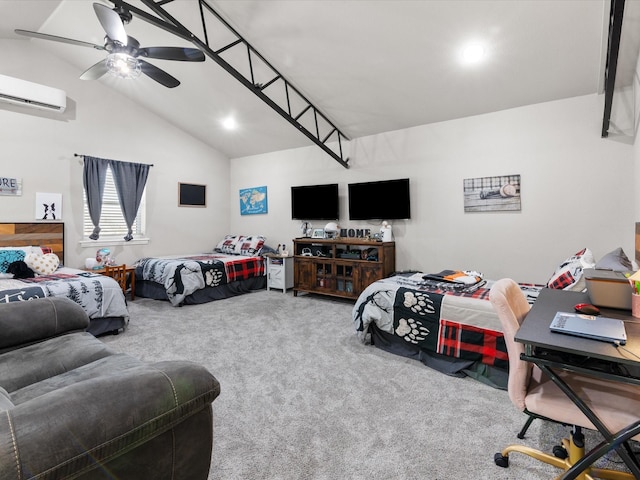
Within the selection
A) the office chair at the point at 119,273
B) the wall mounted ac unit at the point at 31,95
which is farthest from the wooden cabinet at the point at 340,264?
the wall mounted ac unit at the point at 31,95

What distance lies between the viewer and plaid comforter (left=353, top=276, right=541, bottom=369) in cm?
240

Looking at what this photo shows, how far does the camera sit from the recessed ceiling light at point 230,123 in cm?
532

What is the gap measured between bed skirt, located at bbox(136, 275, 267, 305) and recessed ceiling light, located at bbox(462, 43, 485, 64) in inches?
169

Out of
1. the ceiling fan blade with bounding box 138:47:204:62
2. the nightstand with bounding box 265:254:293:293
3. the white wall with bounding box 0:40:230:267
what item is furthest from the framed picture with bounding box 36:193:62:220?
the nightstand with bounding box 265:254:293:293

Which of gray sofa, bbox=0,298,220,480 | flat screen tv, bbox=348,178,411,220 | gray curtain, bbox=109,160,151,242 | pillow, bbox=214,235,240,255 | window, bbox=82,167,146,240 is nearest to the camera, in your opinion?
gray sofa, bbox=0,298,220,480

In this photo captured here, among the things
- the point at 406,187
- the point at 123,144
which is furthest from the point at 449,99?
the point at 123,144

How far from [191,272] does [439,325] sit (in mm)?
3485

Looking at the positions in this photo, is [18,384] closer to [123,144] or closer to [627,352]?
[627,352]

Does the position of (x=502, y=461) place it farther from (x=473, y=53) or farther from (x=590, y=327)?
(x=473, y=53)

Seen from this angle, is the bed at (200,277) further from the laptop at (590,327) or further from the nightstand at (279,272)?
the laptop at (590,327)

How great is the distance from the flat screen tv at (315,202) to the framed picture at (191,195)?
1951 mm

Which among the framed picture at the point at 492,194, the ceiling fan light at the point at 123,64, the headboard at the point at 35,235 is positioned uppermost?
the ceiling fan light at the point at 123,64

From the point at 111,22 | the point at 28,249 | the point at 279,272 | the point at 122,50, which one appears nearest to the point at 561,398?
the point at 111,22

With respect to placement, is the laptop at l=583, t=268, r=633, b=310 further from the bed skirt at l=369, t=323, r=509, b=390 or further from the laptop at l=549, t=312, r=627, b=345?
the bed skirt at l=369, t=323, r=509, b=390
